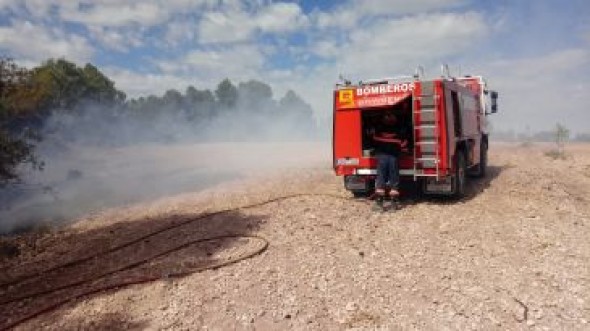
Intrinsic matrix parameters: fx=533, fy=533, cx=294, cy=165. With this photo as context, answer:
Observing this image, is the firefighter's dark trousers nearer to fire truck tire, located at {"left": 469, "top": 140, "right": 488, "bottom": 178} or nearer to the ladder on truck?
the ladder on truck

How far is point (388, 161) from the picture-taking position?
38.8ft

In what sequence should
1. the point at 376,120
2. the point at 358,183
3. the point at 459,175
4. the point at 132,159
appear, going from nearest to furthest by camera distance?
the point at 376,120 < the point at 459,175 < the point at 358,183 < the point at 132,159

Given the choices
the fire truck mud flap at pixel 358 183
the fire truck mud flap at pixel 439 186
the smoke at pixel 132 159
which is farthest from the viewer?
the smoke at pixel 132 159

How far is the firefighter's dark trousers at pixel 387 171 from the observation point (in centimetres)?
1177

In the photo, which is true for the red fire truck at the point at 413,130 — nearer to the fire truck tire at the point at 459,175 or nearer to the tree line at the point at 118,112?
the fire truck tire at the point at 459,175

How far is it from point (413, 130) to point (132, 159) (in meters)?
29.7

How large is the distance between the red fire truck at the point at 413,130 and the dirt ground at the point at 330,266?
0.67m

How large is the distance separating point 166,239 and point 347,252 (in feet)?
12.5

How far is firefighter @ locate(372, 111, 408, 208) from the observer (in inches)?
464

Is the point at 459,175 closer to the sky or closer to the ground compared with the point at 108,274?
closer to the sky

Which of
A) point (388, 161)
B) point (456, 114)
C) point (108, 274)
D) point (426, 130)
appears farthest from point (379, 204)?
point (108, 274)

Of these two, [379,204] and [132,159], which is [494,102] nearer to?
[379,204]

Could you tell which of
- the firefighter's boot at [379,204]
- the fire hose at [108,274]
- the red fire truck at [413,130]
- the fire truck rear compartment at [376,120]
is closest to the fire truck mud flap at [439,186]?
the red fire truck at [413,130]

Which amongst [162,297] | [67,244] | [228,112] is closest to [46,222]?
[67,244]
